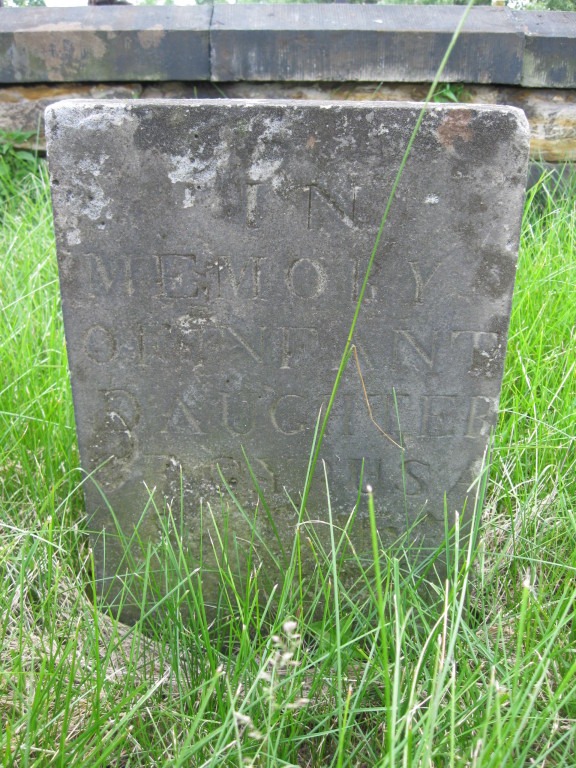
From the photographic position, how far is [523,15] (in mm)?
3844

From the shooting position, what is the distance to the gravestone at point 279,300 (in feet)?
4.95

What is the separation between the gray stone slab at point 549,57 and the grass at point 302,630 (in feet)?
3.56

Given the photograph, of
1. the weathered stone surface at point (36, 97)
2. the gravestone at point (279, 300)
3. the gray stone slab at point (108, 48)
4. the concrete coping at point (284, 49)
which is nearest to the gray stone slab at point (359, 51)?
the concrete coping at point (284, 49)

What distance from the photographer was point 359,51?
3.62 metres

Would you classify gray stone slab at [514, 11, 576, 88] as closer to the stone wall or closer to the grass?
the stone wall

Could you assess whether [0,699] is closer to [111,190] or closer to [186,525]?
[186,525]

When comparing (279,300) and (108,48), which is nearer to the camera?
(279,300)

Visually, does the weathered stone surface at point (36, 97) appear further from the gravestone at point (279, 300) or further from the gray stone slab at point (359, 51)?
the gravestone at point (279, 300)

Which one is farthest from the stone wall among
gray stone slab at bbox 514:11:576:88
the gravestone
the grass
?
the gravestone

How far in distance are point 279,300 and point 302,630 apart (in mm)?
753

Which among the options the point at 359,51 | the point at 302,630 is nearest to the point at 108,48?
the point at 359,51

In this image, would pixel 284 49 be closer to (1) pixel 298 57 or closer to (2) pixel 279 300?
(1) pixel 298 57

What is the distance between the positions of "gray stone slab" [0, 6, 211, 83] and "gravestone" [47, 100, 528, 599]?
2.41m

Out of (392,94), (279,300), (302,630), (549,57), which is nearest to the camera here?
(302,630)
